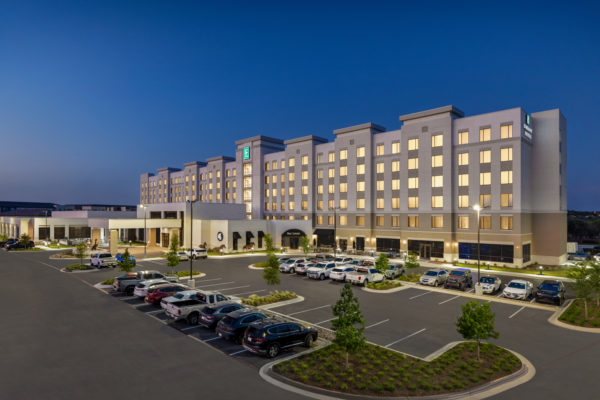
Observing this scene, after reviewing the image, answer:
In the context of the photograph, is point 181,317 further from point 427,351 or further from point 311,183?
point 311,183

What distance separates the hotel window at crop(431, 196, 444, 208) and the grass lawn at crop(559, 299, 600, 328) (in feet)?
93.7

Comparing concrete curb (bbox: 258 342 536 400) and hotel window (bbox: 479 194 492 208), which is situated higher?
hotel window (bbox: 479 194 492 208)

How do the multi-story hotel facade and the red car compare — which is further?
the multi-story hotel facade

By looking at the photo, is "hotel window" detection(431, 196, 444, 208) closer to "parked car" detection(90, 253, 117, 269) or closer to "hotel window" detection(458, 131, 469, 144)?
"hotel window" detection(458, 131, 469, 144)

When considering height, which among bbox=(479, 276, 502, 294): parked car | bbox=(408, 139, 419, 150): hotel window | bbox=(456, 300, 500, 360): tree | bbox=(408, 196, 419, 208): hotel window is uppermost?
bbox=(408, 139, 419, 150): hotel window

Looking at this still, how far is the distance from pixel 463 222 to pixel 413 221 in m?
7.79

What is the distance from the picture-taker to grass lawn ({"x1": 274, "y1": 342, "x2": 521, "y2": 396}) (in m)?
13.5

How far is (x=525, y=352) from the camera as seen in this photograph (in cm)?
1744

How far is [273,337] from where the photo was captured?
16625 millimetres

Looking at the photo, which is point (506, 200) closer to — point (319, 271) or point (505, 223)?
point (505, 223)

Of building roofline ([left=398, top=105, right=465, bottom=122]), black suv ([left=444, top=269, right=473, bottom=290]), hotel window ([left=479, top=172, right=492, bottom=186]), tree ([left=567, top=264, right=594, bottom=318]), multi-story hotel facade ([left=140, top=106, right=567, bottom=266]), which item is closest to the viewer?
tree ([left=567, top=264, right=594, bottom=318])

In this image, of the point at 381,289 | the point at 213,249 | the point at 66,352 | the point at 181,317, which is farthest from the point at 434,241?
the point at 66,352

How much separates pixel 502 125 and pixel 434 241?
19196 mm

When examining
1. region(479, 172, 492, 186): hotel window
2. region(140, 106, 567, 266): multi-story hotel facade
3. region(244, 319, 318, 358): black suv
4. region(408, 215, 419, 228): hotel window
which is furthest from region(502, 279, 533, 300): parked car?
region(408, 215, 419, 228): hotel window
